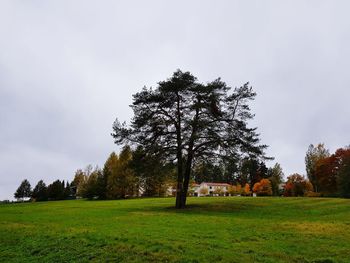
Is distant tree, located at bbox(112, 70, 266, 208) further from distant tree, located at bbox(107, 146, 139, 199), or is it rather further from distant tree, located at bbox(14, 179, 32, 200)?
distant tree, located at bbox(14, 179, 32, 200)

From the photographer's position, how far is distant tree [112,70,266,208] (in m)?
34.0

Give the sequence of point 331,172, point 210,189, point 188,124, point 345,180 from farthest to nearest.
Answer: point 210,189
point 331,172
point 345,180
point 188,124

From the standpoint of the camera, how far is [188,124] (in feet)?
113

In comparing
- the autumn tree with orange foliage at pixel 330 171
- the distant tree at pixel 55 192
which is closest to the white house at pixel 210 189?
the autumn tree with orange foliage at pixel 330 171

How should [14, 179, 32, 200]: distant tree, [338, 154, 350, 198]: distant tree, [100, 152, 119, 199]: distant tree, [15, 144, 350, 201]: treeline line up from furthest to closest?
1. [14, 179, 32, 200]: distant tree
2. [100, 152, 119, 199]: distant tree
3. [15, 144, 350, 201]: treeline
4. [338, 154, 350, 198]: distant tree

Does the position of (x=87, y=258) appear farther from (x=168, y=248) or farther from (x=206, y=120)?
(x=206, y=120)

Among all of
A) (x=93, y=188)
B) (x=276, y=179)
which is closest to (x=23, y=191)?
(x=93, y=188)

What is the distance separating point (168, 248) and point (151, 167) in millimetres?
22552

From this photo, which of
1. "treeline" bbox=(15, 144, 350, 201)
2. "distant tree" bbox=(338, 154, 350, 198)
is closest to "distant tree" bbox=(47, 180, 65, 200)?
"treeline" bbox=(15, 144, 350, 201)

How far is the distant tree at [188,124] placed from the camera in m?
34.0

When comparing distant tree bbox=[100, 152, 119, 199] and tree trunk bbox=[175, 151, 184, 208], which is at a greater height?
distant tree bbox=[100, 152, 119, 199]

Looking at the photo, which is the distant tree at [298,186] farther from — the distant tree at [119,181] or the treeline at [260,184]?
the distant tree at [119,181]

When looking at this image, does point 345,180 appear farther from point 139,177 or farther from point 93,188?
point 93,188

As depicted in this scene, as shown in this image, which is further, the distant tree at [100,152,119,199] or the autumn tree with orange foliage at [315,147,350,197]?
the distant tree at [100,152,119,199]
